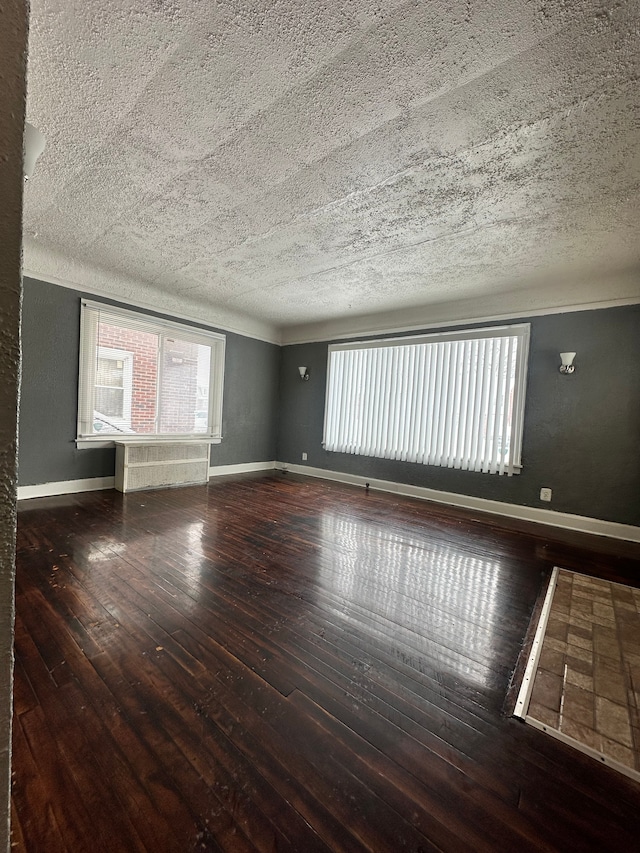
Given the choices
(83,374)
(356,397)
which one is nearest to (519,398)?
(356,397)

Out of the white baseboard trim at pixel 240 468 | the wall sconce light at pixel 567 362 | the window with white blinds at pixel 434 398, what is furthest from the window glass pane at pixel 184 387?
the wall sconce light at pixel 567 362

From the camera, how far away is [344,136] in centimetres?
192

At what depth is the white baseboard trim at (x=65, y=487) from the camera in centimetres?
381

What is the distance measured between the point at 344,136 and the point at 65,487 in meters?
4.47

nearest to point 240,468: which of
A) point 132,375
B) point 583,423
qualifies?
point 132,375

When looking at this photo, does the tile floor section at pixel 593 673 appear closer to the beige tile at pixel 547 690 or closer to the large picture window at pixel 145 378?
the beige tile at pixel 547 690

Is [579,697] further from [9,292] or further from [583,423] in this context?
[583,423]

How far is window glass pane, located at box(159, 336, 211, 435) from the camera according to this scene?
5.04 m

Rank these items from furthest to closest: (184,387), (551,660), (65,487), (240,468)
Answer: (240,468) < (184,387) < (65,487) < (551,660)

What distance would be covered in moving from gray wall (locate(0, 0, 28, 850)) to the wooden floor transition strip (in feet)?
5.55

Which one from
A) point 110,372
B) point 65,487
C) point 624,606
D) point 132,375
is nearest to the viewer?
point 624,606

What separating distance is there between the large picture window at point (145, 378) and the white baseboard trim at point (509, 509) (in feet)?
8.05

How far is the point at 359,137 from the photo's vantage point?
193 centimetres

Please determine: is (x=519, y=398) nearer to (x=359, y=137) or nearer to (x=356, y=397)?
(x=356, y=397)
